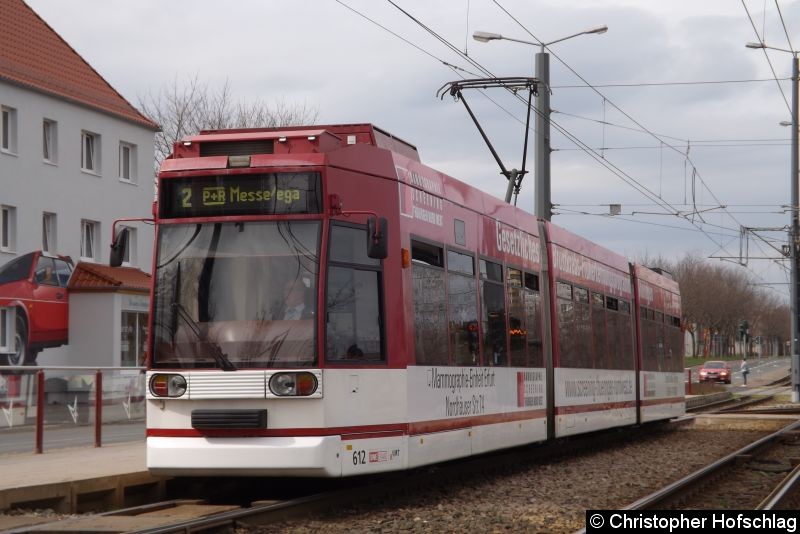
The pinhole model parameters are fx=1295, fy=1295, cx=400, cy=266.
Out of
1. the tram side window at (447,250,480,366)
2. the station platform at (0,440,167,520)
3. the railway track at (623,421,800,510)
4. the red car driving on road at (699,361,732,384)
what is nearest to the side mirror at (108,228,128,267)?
the station platform at (0,440,167,520)

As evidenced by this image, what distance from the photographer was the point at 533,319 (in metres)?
16.1

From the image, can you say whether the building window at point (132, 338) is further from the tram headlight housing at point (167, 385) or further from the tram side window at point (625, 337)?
the tram headlight housing at point (167, 385)

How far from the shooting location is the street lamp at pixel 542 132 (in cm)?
2441

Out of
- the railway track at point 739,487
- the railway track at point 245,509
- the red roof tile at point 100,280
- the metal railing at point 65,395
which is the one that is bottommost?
the railway track at point 739,487

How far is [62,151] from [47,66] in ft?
9.55

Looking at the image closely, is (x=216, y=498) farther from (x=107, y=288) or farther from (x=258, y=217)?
(x=107, y=288)

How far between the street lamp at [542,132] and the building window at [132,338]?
16618mm

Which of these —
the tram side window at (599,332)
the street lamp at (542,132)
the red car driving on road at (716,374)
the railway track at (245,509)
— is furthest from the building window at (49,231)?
the red car driving on road at (716,374)

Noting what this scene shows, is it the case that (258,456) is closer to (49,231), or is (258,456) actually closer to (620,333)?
(620,333)

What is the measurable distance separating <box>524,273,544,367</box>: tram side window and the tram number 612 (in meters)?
5.05

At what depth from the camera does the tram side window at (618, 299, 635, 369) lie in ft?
70.2

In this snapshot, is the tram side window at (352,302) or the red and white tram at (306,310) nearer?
the red and white tram at (306,310)

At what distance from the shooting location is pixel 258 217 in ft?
36.2

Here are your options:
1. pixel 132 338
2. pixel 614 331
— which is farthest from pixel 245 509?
pixel 132 338
